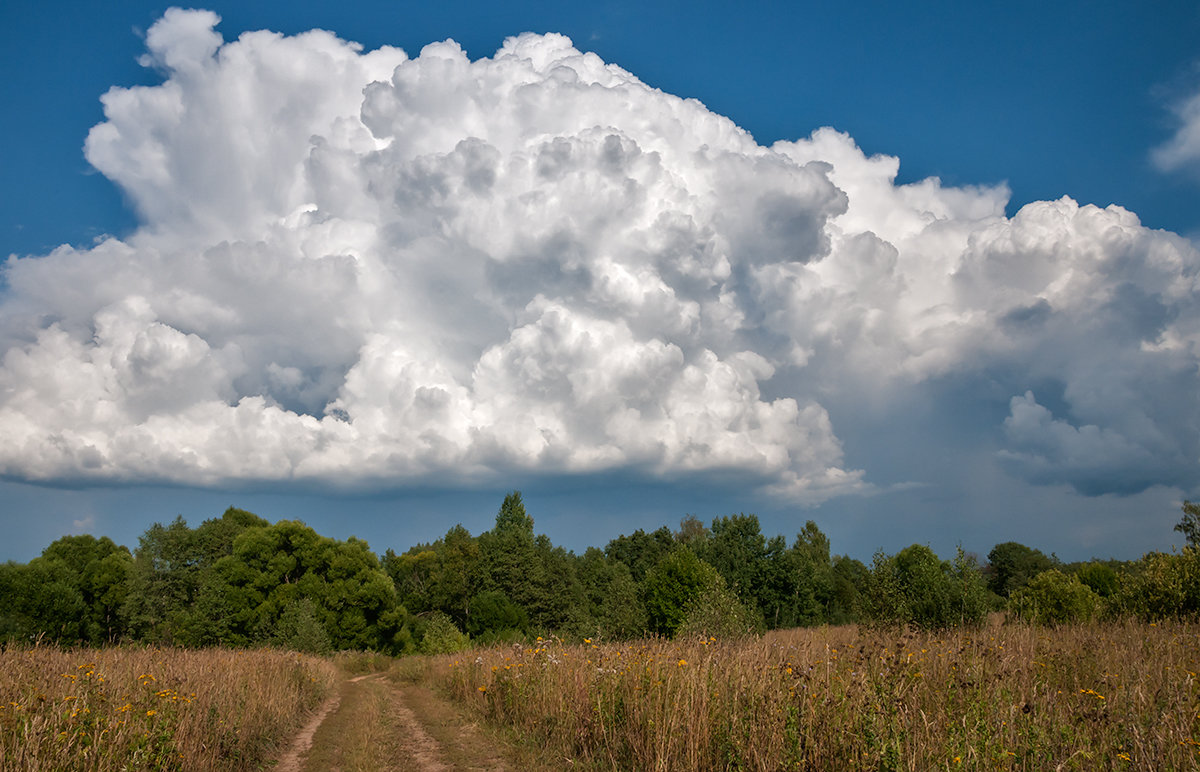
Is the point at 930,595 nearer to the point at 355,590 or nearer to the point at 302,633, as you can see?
the point at 302,633

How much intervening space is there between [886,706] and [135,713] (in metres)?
9.33

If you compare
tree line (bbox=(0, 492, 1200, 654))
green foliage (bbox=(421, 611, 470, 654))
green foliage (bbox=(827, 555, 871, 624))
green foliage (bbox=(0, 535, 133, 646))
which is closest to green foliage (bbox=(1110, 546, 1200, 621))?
tree line (bbox=(0, 492, 1200, 654))

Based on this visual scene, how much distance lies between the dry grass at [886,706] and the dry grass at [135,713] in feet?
17.2

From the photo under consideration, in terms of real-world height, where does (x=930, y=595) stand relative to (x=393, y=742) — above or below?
above

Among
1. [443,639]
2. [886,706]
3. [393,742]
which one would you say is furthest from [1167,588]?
[443,639]

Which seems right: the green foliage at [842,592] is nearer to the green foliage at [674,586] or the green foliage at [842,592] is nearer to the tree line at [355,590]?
the tree line at [355,590]

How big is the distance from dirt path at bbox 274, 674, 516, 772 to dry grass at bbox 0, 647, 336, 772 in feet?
2.90

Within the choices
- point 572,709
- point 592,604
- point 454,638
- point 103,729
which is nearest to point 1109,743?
point 572,709

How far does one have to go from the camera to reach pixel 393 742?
12453 mm

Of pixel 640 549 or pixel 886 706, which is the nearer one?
pixel 886 706

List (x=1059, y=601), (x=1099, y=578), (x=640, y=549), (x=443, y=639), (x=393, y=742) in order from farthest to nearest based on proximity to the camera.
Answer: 1. (x=640, y=549)
2. (x=443, y=639)
3. (x=1099, y=578)
4. (x=1059, y=601)
5. (x=393, y=742)

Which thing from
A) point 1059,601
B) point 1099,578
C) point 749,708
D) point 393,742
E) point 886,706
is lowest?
point 393,742

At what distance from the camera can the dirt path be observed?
34.2 ft

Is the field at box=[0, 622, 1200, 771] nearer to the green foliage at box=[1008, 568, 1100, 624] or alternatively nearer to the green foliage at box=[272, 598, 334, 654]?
the green foliage at box=[1008, 568, 1100, 624]
